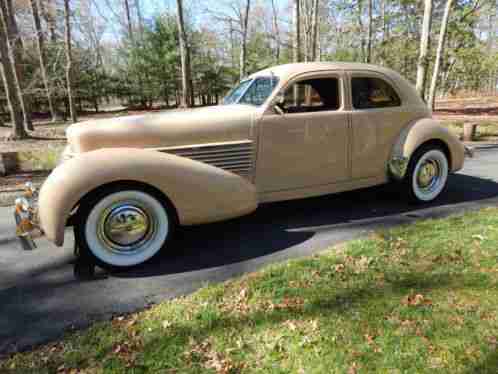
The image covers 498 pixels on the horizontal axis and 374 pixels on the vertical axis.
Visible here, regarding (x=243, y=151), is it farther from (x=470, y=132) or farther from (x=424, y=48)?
(x=470, y=132)

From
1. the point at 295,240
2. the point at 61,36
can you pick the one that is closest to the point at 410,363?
the point at 295,240

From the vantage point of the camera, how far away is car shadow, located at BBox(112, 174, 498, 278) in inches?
125

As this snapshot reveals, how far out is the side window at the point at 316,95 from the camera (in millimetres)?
3812

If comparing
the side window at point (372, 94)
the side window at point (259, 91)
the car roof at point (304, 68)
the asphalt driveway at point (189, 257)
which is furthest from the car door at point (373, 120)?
the side window at point (259, 91)

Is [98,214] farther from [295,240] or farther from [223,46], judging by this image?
[223,46]

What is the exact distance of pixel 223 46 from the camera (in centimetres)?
3178

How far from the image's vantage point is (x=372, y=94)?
4.09 metres

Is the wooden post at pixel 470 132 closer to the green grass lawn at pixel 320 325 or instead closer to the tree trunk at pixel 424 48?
the tree trunk at pixel 424 48

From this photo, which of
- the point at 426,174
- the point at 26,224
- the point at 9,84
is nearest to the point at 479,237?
the point at 426,174

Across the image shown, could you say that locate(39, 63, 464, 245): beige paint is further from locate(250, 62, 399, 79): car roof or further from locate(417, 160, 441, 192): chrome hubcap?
locate(417, 160, 441, 192): chrome hubcap

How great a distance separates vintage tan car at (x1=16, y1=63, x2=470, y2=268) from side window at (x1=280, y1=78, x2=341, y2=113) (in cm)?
1

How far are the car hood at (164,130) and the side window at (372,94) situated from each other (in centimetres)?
133

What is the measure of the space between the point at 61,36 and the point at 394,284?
14933 mm

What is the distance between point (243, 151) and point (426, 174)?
2641 mm
